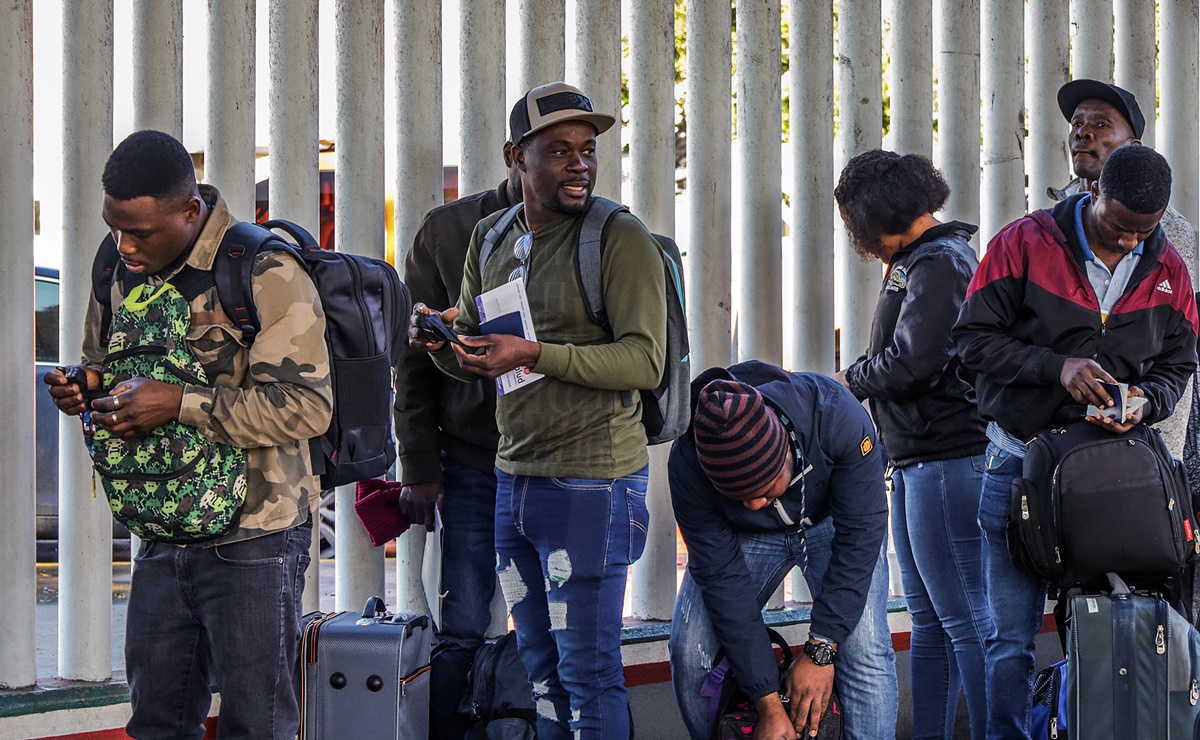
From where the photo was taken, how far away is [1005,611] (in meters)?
4.18

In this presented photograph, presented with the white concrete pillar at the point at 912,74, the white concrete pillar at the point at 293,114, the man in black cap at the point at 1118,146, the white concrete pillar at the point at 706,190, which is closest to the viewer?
the white concrete pillar at the point at 293,114

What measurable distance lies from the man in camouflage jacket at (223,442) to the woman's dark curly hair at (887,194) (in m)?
2.00

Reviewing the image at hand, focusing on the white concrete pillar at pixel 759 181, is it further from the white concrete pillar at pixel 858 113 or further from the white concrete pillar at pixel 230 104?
the white concrete pillar at pixel 230 104

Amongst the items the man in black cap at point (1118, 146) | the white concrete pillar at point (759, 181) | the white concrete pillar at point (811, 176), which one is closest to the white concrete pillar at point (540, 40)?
the white concrete pillar at point (759, 181)

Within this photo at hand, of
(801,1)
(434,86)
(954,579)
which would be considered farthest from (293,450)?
(801,1)

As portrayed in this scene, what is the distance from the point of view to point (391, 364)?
3.73 metres

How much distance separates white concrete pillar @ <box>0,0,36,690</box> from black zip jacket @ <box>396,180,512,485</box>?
1154 millimetres

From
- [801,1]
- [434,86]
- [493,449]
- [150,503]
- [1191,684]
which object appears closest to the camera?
[150,503]

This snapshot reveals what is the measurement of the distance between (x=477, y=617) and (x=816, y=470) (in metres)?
1.33

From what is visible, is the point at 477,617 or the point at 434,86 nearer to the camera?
the point at 477,617

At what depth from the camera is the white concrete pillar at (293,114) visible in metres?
4.48

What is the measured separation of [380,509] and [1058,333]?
7.32 ft

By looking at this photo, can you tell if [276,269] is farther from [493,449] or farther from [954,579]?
[954,579]

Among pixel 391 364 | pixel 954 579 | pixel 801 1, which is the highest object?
pixel 801 1
